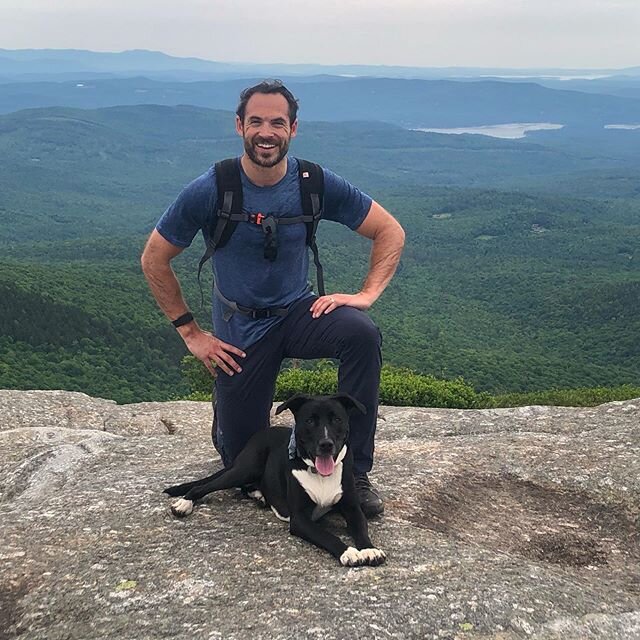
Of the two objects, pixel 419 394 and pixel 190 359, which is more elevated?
pixel 419 394

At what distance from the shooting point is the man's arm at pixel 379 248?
7367mm

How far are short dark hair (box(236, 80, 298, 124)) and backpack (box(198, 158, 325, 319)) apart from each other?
450 millimetres

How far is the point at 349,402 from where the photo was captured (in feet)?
21.2

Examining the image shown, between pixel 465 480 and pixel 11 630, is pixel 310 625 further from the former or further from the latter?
pixel 465 480

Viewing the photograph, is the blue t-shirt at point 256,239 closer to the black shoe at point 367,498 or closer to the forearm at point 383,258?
the forearm at point 383,258

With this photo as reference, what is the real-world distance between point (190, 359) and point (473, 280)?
302 ft

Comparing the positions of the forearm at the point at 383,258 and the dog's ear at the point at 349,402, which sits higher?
the forearm at the point at 383,258

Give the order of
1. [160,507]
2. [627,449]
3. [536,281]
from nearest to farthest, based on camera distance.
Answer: [160,507] → [627,449] → [536,281]

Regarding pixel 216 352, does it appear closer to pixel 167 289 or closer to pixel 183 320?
pixel 183 320

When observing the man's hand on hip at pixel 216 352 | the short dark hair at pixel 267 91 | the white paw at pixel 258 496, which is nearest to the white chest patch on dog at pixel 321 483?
the white paw at pixel 258 496

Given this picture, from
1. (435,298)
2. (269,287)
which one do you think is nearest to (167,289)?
(269,287)

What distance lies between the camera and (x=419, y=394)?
822 inches

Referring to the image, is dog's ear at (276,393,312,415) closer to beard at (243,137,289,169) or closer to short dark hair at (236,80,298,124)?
beard at (243,137,289,169)

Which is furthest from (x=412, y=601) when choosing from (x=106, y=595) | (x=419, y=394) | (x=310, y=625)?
(x=419, y=394)
